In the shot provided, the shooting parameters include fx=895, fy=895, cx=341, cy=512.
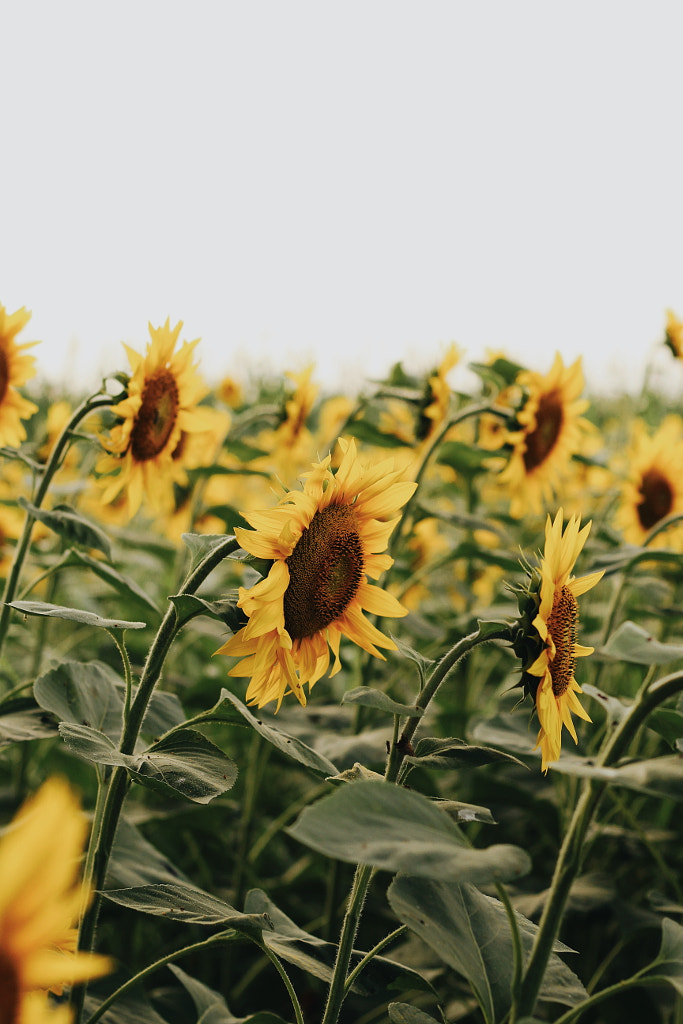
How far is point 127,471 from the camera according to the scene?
1.62m

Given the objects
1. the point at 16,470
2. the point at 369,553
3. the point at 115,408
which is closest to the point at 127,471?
the point at 115,408

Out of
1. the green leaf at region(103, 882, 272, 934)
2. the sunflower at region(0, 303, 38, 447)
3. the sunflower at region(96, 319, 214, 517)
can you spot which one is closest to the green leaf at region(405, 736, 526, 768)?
the green leaf at region(103, 882, 272, 934)

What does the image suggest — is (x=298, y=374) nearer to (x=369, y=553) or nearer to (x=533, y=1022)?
(x=369, y=553)

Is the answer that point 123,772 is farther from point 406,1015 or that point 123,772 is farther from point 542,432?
point 542,432

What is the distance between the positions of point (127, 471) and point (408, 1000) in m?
1.14

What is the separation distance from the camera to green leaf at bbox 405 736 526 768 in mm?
865

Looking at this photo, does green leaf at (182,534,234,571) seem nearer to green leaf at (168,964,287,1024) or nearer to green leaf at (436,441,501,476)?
green leaf at (168,964,287,1024)

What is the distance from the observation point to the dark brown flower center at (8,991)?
0.42 metres

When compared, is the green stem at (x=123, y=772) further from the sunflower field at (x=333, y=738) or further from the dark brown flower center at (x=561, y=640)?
the dark brown flower center at (x=561, y=640)

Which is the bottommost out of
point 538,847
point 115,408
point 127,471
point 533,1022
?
point 538,847

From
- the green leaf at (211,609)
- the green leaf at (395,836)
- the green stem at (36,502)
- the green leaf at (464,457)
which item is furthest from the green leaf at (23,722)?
the green leaf at (464,457)

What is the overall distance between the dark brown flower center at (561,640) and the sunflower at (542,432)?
124cm

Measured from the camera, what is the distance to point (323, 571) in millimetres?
1049

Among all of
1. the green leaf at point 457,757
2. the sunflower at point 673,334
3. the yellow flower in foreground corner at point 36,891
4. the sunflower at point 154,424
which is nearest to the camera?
the yellow flower in foreground corner at point 36,891
